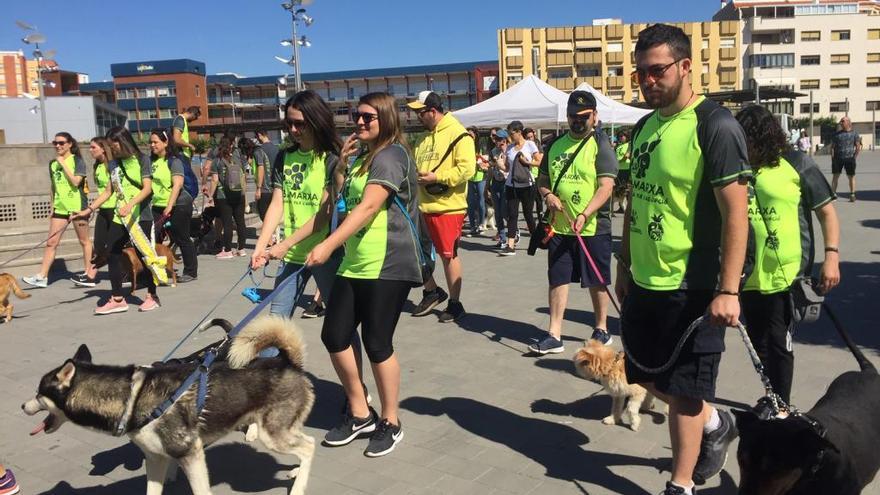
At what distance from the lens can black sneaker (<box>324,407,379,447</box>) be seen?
411 cm

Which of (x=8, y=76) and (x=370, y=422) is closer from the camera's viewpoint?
(x=370, y=422)

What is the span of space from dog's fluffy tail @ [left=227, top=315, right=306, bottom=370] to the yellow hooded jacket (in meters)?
3.41

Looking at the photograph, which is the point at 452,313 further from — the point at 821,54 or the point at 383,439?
the point at 821,54

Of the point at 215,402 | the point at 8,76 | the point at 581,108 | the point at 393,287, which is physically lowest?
the point at 215,402

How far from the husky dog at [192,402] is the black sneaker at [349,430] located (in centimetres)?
60

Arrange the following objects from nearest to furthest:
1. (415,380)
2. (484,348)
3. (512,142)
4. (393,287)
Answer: (393,287), (415,380), (484,348), (512,142)

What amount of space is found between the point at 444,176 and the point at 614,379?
3.14 metres

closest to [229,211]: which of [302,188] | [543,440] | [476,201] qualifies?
[476,201]

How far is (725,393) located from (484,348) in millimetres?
2085

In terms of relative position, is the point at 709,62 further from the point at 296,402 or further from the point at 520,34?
the point at 296,402

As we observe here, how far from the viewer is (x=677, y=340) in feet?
9.37

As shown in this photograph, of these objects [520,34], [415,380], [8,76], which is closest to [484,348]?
[415,380]

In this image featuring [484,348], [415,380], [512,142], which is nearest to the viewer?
[415,380]

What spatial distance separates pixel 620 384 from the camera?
412cm
